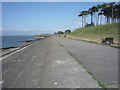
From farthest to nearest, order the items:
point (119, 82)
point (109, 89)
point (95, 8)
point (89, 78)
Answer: point (95, 8) < point (89, 78) < point (119, 82) < point (109, 89)

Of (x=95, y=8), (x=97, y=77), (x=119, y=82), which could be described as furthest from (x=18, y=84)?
(x=95, y=8)

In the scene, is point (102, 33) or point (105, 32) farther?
point (102, 33)

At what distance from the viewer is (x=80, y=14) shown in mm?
91500

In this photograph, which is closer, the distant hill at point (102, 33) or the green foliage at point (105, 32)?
the distant hill at point (102, 33)

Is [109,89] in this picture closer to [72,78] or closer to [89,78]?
[89,78]

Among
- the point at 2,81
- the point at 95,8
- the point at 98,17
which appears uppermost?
A: the point at 95,8

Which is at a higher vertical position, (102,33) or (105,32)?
(105,32)

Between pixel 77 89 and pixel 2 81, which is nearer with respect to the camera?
pixel 77 89

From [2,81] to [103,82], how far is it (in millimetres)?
4187

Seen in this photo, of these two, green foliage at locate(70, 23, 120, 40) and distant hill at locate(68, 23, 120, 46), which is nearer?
distant hill at locate(68, 23, 120, 46)

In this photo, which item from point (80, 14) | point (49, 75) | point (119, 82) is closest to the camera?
point (119, 82)

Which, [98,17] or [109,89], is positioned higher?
[98,17]

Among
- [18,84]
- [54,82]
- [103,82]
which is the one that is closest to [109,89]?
[103,82]

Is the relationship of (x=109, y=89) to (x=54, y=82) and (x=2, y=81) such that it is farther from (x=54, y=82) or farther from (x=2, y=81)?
(x=2, y=81)
